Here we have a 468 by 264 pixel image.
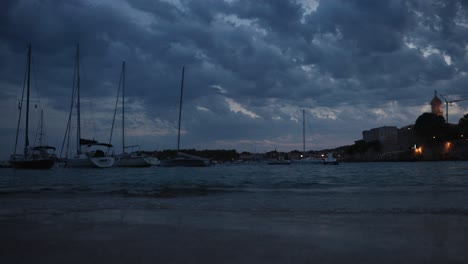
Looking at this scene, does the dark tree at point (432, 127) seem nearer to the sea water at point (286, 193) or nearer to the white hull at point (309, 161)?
the white hull at point (309, 161)

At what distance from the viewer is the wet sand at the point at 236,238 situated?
381 centimetres

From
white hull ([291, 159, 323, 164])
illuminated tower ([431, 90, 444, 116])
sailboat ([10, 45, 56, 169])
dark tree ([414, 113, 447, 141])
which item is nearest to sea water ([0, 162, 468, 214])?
sailboat ([10, 45, 56, 169])

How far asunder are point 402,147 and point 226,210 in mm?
167228

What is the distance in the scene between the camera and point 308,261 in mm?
3615

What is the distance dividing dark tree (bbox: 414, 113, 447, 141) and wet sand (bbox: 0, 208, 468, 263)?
153167 mm

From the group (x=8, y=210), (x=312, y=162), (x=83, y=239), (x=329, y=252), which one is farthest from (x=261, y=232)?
(x=312, y=162)

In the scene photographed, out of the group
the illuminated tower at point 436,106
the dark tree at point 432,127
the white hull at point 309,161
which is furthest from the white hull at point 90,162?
the illuminated tower at point 436,106

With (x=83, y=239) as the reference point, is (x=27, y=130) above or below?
above

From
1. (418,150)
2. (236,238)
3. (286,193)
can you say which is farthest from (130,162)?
(418,150)

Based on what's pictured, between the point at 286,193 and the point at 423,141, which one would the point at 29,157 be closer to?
the point at 286,193

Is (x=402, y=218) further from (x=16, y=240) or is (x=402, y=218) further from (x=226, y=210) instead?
Result: (x=16, y=240)

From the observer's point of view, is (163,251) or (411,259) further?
(163,251)

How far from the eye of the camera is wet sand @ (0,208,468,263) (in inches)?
150

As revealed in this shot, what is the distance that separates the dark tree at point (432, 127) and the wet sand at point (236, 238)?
15317 cm
